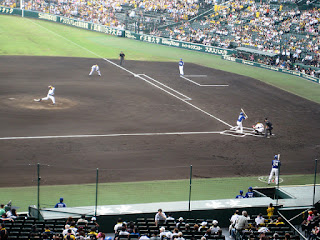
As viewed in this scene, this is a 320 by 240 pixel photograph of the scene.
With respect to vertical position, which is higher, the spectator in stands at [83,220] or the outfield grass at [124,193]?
the spectator in stands at [83,220]

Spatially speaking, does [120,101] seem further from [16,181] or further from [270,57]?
[270,57]

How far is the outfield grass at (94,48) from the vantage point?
54.2 meters

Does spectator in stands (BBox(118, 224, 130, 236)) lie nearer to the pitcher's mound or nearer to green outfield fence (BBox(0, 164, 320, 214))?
green outfield fence (BBox(0, 164, 320, 214))

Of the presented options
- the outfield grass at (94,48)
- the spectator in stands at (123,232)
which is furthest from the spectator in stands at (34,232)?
the outfield grass at (94,48)

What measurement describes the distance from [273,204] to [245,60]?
4340 cm

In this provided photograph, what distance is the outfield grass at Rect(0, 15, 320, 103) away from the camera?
54.2 metres

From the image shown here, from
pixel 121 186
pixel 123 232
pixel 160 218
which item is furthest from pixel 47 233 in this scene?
pixel 121 186

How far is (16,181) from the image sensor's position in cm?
2278

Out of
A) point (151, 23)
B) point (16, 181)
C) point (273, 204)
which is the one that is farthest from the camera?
point (151, 23)

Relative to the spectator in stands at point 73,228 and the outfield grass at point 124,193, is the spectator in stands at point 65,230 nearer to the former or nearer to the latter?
the spectator in stands at point 73,228

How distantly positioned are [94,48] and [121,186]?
45.6 metres

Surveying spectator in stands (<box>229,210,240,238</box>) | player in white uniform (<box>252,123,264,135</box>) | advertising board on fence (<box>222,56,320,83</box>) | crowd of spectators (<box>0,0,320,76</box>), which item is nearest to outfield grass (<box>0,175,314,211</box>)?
spectator in stands (<box>229,210,240,238</box>)

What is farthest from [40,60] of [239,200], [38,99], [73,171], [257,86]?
[239,200]

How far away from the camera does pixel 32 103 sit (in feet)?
121
